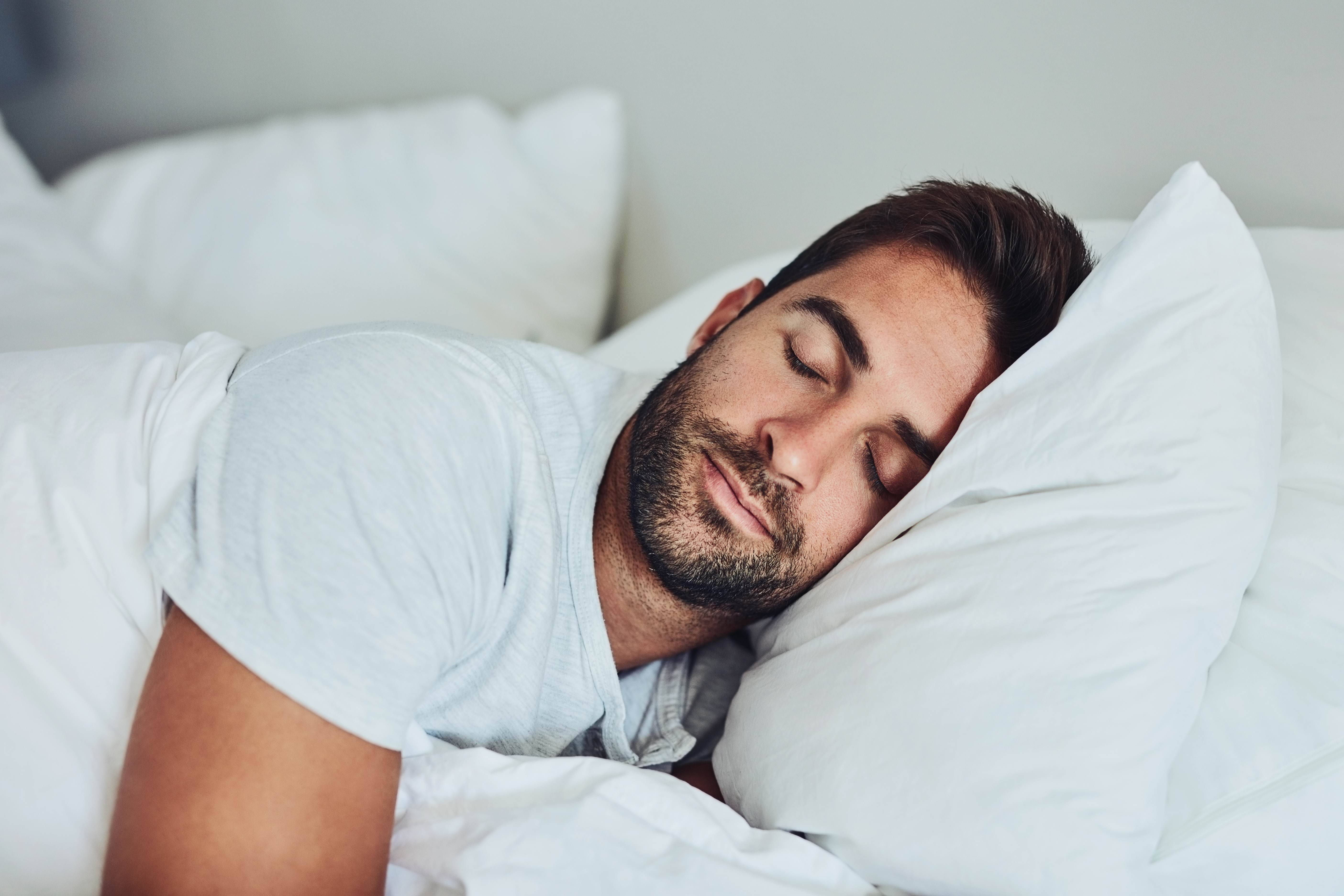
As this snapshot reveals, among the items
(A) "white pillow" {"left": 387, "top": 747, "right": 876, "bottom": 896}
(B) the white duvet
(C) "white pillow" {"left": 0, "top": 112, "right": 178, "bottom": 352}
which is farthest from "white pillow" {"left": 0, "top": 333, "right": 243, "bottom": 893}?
(C) "white pillow" {"left": 0, "top": 112, "right": 178, "bottom": 352}

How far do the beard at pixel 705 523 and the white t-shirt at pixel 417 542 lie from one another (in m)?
0.06

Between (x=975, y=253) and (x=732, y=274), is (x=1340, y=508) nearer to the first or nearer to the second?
(x=975, y=253)

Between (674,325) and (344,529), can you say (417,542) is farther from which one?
(674,325)

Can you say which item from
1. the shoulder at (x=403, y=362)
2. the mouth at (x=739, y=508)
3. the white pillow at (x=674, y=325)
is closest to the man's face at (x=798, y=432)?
the mouth at (x=739, y=508)

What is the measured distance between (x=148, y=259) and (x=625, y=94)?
31.5 inches

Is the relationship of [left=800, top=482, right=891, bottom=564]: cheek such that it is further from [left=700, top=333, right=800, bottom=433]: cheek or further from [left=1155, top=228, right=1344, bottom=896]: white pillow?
[left=1155, top=228, right=1344, bottom=896]: white pillow

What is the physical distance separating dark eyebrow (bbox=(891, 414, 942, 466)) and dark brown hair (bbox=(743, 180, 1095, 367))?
0.13 metres

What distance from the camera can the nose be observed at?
82cm

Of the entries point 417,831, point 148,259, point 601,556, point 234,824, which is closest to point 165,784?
point 234,824

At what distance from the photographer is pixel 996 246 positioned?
0.94 m

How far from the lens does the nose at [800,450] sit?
825mm

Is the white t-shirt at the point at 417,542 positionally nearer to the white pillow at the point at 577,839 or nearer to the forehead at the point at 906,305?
the white pillow at the point at 577,839

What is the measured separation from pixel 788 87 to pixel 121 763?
1157 mm

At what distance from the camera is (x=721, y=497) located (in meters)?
0.83
